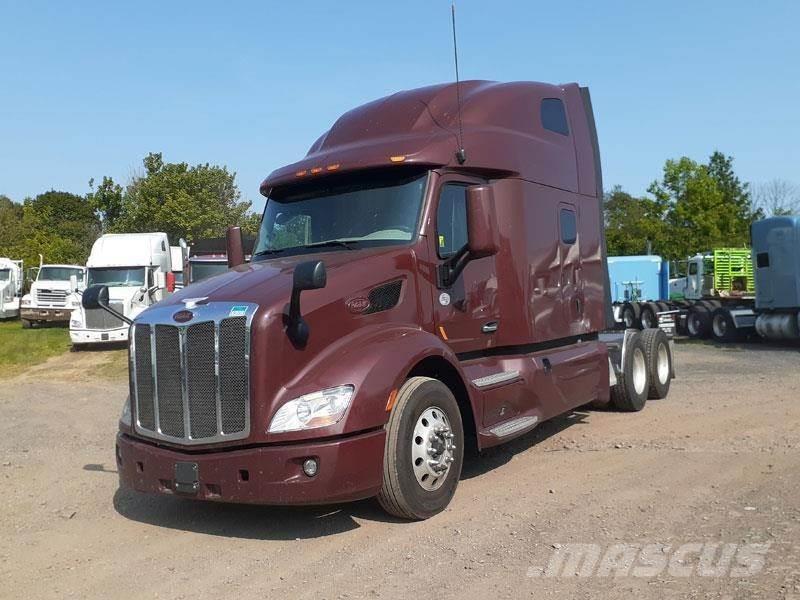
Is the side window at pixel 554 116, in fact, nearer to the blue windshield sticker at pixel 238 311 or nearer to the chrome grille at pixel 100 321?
the blue windshield sticker at pixel 238 311

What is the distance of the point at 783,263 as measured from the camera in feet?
65.1

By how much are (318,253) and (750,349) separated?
17072 mm

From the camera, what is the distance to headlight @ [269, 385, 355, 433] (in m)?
4.94

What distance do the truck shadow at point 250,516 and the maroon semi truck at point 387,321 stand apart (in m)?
0.49

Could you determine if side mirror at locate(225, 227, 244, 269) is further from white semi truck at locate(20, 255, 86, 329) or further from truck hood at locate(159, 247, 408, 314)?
white semi truck at locate(20, 255, 86, 329)

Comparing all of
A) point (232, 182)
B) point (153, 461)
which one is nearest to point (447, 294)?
point (153, 461)

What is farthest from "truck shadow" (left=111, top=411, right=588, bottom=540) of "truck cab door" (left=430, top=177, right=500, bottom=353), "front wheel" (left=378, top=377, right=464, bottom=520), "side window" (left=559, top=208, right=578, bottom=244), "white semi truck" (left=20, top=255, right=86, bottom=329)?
"white semi truck" (left=20, top=255, right=86, bottom=329)

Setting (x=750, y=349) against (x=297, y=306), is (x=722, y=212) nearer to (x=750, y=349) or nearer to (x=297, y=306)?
(x=750, y=349)

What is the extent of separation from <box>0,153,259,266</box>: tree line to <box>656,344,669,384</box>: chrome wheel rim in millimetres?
30967

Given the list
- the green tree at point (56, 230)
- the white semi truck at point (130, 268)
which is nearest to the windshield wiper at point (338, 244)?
the white semi truck at point (130, 268)

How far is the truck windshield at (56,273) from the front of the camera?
3022cm

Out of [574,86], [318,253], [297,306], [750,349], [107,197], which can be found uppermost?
[107,197]

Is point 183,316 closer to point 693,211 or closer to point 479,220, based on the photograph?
point 479,220

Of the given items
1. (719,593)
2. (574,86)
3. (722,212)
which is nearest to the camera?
(719,593)
